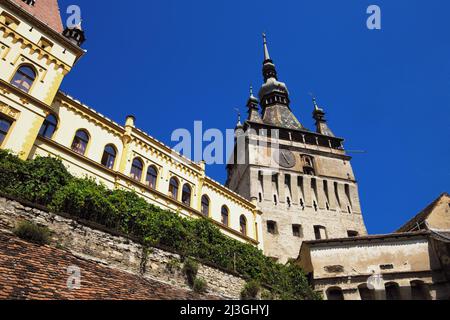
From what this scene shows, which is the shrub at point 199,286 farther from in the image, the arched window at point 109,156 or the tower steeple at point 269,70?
the tower steeple at point 269,70

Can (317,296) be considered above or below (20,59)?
below

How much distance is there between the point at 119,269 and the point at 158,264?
2.00 m

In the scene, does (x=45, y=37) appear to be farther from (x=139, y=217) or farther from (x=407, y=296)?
(x=407, y=296)

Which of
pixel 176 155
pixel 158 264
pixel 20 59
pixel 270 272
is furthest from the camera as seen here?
pixel 176 155

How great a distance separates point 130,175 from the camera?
2244cm

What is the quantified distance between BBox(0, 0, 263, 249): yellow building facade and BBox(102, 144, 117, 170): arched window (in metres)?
0.07

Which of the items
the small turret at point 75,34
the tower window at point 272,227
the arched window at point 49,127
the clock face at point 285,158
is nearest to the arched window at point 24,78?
the arched window at point 49,127

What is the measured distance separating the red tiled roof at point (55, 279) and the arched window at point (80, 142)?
10.2m

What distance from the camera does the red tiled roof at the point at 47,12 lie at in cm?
2183

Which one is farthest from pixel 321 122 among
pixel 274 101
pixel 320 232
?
pixel 320 232

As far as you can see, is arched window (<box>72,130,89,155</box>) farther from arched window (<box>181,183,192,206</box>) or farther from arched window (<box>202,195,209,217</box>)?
arched window (<box>202,195,209,217</box>)

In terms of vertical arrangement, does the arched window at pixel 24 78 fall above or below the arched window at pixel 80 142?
above

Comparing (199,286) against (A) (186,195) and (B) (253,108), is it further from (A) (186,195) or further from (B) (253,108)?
(B) (253,108)

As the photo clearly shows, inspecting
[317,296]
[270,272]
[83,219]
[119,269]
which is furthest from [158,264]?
[317,296]
